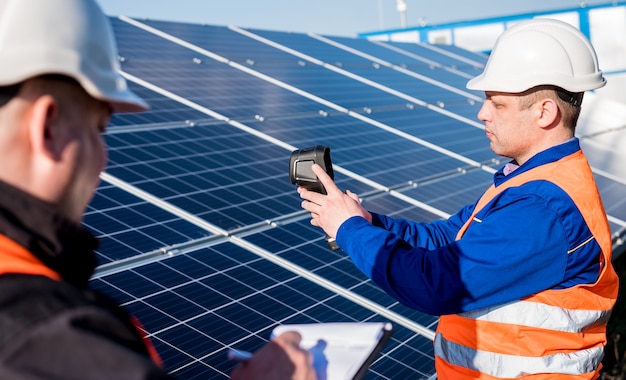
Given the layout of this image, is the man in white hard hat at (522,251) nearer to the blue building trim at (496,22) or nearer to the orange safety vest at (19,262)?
the orange safety vest at (19,262)

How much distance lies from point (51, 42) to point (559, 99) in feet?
8.17

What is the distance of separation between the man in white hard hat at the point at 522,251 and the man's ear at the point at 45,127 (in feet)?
5.99

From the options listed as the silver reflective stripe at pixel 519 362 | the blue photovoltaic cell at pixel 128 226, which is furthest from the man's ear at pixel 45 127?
the blue photovoltaic cell at pixel 128 226

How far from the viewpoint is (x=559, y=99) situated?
11.3 ft

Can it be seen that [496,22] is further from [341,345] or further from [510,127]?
[341,345]

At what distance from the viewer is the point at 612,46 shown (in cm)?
2519

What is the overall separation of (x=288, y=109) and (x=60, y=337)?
7.07m

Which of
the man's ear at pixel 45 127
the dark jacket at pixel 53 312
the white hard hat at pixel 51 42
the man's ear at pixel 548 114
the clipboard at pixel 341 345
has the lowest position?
the clipboard at pixel 341 345

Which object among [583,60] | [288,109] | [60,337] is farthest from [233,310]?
[288,109]

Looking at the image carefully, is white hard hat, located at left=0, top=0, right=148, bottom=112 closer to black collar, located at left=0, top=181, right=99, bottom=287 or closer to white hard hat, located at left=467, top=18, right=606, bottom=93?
black collar, located at left=0, top=181, right=99, bottom=287

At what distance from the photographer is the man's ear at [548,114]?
3377 millimetres

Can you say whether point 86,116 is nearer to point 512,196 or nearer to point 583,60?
point 512,196

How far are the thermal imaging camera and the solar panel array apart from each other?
93 cm

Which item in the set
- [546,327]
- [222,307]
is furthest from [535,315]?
[222,307]
